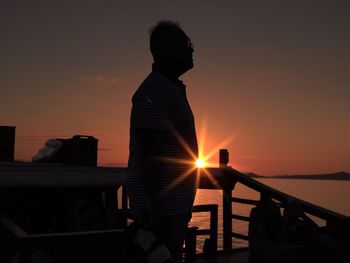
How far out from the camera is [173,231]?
233 centimetres

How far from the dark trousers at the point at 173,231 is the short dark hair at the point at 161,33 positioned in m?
1.00

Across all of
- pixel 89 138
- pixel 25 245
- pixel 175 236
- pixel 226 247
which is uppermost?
pixel 89 138

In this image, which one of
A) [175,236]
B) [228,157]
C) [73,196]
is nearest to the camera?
[175,236]

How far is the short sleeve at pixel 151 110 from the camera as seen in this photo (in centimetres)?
225

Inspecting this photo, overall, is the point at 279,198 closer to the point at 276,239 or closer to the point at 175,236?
the point at 276,239

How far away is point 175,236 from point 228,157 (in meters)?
6.59

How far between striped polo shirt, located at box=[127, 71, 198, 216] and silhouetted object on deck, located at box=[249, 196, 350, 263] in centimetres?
124

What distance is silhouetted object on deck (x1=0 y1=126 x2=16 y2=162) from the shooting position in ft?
21.8

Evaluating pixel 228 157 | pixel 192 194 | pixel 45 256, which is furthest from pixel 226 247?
pixel 192 194

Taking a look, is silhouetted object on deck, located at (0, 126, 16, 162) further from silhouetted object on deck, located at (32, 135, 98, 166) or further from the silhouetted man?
the silhouetted man

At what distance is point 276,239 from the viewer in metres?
3.57

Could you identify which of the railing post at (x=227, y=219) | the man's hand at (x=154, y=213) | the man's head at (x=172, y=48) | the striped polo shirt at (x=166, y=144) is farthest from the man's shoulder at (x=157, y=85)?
the railing post at (x=227, y=219)

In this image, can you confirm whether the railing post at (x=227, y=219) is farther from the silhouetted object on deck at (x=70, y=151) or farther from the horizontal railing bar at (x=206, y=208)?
the silhouetted object on deck at (x=70, y=151)

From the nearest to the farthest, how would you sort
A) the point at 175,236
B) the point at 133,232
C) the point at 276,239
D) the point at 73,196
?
the point at 133,232
the point at 175,236
the point at 276,239
the point at 73,196
